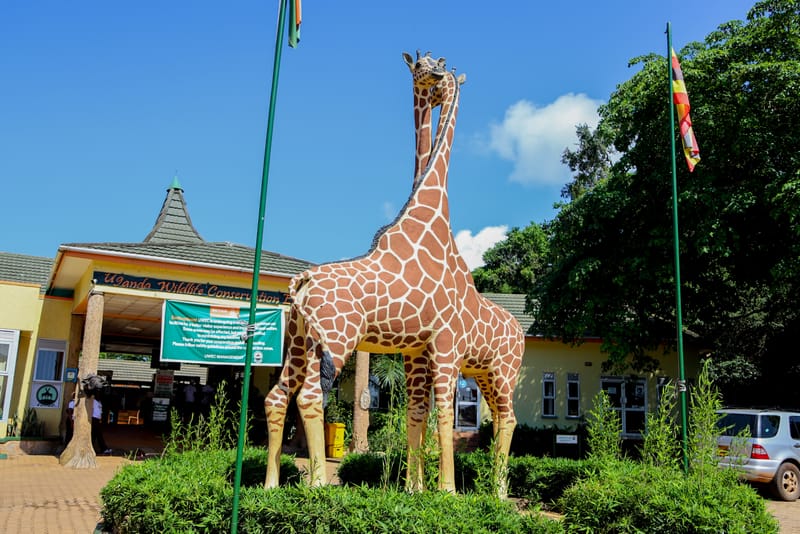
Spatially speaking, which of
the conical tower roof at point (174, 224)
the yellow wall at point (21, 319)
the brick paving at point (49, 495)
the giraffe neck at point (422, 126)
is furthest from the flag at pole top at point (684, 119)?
the yellow wall at point (21, 319)

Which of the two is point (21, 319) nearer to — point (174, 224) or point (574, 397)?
point (174, 224)

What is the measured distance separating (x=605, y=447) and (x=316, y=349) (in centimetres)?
416

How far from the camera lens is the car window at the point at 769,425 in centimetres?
1317

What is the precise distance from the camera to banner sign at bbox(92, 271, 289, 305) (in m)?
14.7

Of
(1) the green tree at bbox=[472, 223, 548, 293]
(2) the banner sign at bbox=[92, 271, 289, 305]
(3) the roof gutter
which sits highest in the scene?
(1) the green tree at bbox=[472, 223, 548, 293]

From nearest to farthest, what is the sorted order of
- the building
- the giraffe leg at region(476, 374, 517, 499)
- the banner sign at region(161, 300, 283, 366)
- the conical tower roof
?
the giraffe leg at region(476, 374, 517, 499) < the banner sign at region(161, 300, 283, 366) < the building < the conical tower roof

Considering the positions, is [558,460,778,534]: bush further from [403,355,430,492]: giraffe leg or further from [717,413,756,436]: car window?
[717,413,756,436]: car window

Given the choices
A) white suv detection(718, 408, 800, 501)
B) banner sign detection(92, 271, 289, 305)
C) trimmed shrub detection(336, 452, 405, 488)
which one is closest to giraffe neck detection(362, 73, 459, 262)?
trimmed shrub detection(336, 452, 405, 488)

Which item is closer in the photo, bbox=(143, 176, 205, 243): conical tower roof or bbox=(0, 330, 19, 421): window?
bbox=(0, 330, 19, 421): window

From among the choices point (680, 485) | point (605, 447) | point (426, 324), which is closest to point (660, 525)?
point (680, 485)

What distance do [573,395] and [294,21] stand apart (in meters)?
17.0

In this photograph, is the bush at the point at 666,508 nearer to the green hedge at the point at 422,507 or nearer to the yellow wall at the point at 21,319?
the green hedge at the point at 422,507

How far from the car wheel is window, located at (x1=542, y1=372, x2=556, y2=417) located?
28.0 feet

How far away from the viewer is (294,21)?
284 inches
